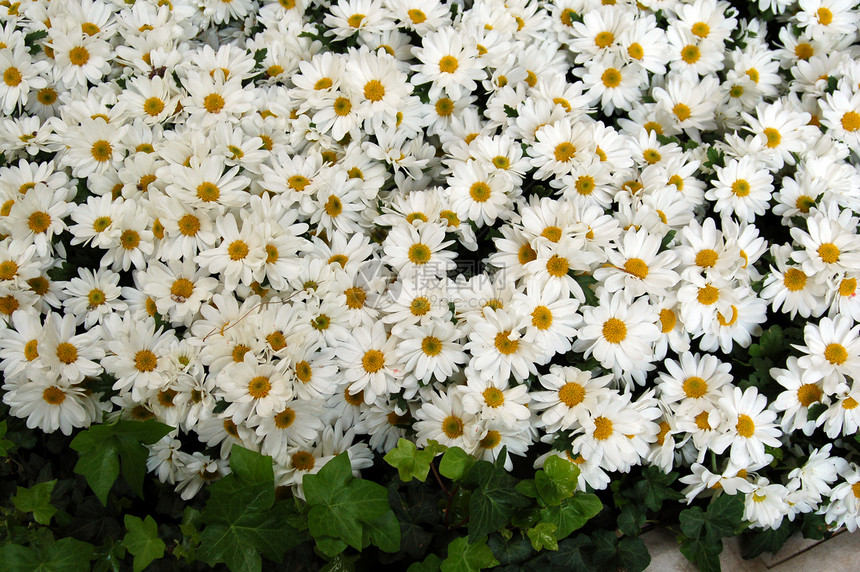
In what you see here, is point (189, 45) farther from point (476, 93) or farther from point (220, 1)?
point (476, 93)

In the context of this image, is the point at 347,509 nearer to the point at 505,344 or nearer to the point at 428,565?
the point at 428,565

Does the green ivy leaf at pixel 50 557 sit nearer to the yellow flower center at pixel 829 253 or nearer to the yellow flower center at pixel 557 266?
the yellow flower center at pixel 557 266

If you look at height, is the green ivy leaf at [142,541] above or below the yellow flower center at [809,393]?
below

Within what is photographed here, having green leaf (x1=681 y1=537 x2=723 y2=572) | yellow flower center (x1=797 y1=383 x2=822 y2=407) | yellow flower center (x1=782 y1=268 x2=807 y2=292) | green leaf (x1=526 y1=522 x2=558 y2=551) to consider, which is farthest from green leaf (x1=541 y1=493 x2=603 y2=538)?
yellow flower center (x1=782 y1=268 x2=807 y2=292)

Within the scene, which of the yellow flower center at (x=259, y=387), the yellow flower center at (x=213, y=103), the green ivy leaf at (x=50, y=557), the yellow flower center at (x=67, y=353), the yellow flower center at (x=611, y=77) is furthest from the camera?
the yellow flower center at (x=611, y=77)

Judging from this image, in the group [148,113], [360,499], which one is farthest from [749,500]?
[148,113]

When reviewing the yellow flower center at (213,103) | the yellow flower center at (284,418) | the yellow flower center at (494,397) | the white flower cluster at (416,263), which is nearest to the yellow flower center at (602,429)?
the white flower cluster at (416,263)

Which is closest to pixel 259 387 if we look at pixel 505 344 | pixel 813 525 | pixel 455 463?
pixel 455 463
